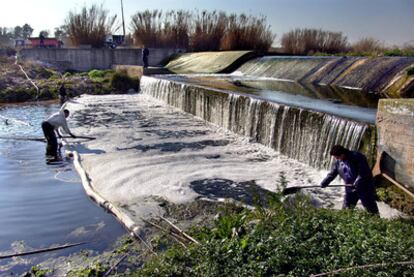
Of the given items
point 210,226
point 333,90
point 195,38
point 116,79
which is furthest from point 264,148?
point 195,38

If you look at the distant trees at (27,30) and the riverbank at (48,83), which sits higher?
the distant trees at (27,30)

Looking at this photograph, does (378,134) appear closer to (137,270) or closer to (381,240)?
(381,240)

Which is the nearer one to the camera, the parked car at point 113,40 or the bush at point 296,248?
the bush at point 296,248

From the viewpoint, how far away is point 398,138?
217 inches

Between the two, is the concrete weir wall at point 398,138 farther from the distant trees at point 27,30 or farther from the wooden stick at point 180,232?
the distant trees at point 27,30

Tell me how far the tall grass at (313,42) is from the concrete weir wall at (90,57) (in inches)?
323

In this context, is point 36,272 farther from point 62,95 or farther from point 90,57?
point 90,57

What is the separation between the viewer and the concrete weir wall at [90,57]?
26156 mm

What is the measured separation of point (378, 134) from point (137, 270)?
4.05 metres

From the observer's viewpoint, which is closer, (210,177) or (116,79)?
(210,177)

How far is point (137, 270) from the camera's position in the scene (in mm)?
3900

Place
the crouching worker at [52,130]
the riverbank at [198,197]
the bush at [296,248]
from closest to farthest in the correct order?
the bush at [296,248] < the riverbank at [198,197] < the crouching worker at [52,130]

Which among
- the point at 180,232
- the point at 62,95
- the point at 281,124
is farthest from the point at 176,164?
the point at 62,95

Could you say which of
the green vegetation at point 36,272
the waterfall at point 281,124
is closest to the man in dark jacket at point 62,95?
the waterfall at point 281,124
